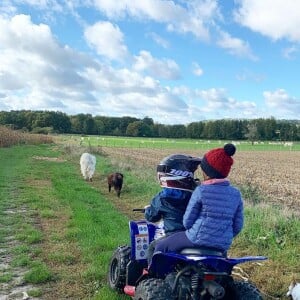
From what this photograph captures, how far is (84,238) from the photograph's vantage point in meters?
8.33

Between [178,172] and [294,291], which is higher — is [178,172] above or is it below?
above

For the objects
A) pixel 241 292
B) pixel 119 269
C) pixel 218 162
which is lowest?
pixel 119 269

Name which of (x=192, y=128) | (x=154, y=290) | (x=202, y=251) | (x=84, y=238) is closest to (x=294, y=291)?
(x=202, y=251)

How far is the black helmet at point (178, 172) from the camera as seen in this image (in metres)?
4.64

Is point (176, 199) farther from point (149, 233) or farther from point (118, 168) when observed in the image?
point (118, 168)

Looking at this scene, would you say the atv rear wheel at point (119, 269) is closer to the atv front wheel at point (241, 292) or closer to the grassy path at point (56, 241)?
the grassy path at point (56, 241)

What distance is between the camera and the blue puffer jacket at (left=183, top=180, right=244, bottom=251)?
4.00m

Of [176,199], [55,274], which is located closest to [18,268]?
[55,274]

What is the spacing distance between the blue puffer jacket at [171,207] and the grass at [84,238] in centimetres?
152

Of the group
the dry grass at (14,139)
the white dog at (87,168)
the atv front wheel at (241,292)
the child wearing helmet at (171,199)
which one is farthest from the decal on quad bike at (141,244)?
the dry grass at (14,139)

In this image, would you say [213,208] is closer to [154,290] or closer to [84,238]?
[154,290]

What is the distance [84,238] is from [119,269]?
117 inches

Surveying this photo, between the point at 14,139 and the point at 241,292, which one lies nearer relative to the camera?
the point at 241,292

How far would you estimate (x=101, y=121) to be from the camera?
383 ft
